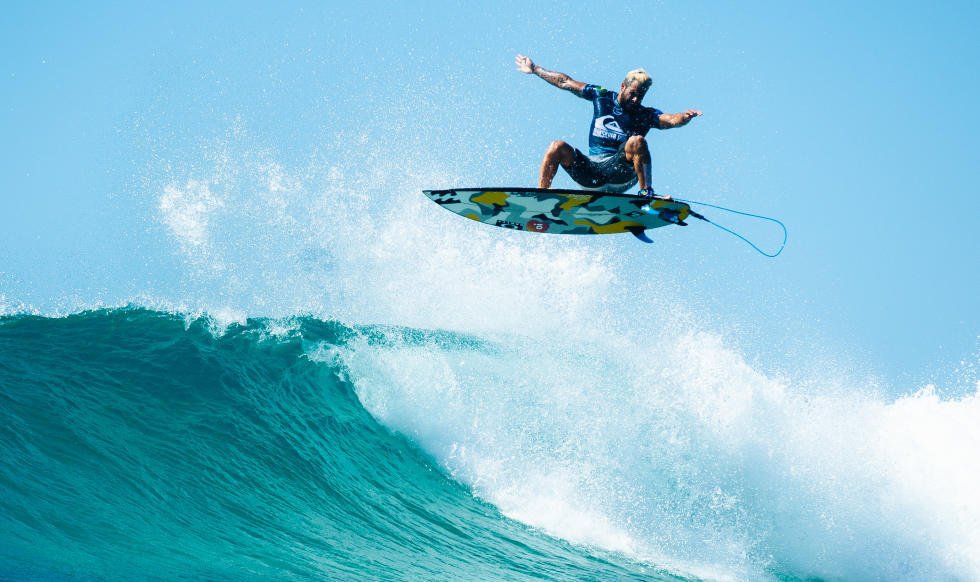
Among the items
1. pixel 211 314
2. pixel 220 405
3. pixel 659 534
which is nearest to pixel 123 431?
pixel 220 405

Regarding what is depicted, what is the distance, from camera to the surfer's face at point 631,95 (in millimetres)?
6797

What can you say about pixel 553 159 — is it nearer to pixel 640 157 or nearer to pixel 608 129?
pixel 608 129

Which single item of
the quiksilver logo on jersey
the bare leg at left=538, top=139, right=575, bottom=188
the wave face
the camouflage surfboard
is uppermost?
the quiksilver logo on jersey

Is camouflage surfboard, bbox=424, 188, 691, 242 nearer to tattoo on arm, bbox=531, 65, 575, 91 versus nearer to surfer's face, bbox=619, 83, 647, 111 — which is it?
surfer's face, bbox=619, 83, 647, 111

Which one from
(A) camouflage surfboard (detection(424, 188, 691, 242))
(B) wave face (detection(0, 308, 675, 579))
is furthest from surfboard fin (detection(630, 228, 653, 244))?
(B) wave face (detection(0, 308, 675, 579))

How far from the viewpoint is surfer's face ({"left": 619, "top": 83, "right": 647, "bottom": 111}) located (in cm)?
680

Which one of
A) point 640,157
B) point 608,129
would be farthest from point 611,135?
point 640,157

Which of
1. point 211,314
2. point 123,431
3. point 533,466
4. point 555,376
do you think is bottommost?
point 123,431

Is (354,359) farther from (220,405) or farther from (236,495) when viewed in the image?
(236,495)

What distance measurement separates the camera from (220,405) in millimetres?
8641

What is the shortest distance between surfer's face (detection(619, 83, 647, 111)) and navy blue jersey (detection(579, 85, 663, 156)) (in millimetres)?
60

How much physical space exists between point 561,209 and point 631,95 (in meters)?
1.33

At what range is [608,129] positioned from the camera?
701 centimetres

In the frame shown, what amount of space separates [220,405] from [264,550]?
10.2ft
